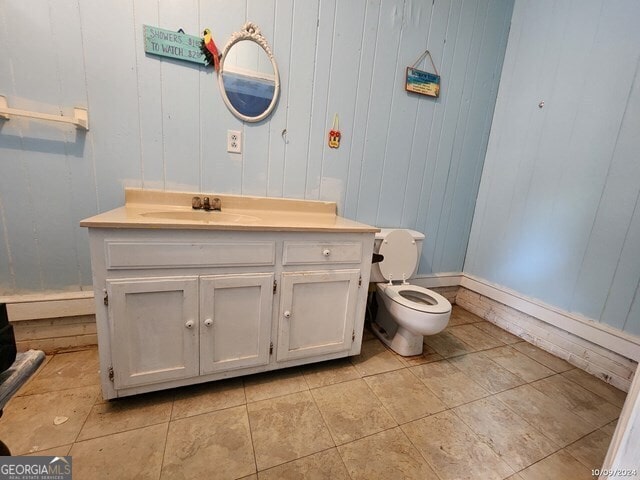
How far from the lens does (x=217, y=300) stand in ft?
3.96

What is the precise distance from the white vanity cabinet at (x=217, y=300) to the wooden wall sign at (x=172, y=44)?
3.23 feet

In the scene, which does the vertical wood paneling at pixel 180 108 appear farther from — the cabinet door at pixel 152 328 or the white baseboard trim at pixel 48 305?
the white baseboard trim at pixel 48 305

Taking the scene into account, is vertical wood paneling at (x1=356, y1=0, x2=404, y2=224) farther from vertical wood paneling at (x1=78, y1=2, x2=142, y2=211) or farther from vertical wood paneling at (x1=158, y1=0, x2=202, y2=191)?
vertical wood paneling at (x1=78, y1=2, x2=142, y2=211)

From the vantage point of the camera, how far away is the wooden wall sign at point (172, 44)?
1.35 metres

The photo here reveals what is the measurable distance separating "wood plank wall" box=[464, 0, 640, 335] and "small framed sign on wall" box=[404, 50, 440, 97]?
0.68 metres

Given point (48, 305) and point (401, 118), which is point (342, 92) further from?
point (48, 305)

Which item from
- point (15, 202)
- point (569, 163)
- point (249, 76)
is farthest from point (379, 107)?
point (15, 202)

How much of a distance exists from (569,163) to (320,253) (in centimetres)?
178

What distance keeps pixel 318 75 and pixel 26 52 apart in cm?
141

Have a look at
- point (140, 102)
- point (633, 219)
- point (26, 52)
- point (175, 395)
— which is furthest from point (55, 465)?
point (633, 219)

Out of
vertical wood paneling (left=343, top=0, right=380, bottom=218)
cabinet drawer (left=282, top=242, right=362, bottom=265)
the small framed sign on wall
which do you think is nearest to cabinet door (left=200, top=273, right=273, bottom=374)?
cabinet drawer (left=282, top=242, right=362, bottom=265)

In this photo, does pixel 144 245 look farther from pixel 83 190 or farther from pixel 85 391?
pixel 85 391

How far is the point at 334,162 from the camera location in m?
1.81

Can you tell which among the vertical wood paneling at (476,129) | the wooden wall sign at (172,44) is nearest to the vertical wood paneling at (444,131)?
the vertical wood paneling at (476,129)
